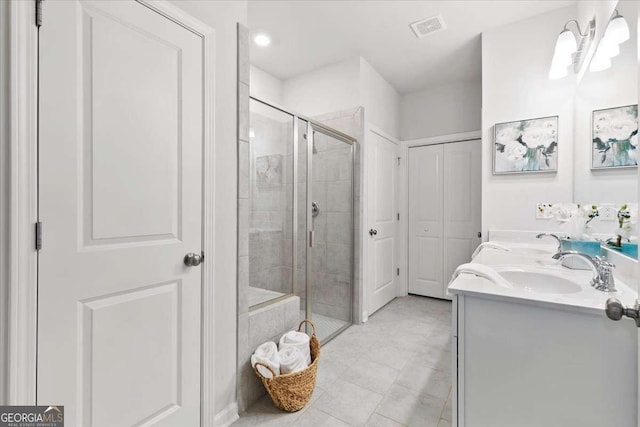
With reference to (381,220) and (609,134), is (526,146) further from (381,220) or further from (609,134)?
(381,220)

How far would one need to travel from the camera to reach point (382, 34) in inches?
100

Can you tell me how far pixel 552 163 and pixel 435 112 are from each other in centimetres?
164

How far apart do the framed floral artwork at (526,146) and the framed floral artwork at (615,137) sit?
0.53 m

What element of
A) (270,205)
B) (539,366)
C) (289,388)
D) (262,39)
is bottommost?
(289,388)

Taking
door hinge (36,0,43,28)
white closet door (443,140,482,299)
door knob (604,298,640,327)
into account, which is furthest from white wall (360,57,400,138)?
door knob (604,298,640,327)

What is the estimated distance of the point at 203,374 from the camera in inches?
54.5

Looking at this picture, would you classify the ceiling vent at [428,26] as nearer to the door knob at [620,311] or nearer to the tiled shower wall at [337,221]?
the tiled shower wall at [337,221]

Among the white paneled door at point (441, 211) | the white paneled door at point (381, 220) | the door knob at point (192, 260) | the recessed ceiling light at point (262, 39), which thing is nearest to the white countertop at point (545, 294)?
the door knob at point (192, 260)

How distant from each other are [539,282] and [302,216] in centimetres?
156

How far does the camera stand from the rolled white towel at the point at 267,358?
5.14 feet

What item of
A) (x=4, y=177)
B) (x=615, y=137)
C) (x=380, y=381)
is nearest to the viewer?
(x=4, y=177)

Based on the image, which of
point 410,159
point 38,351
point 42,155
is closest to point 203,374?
point 38,351

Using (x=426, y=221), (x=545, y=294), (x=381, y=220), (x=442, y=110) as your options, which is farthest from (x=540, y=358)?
A: (x=442, y=110)

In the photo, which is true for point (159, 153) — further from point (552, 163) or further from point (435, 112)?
point (435, 112)
